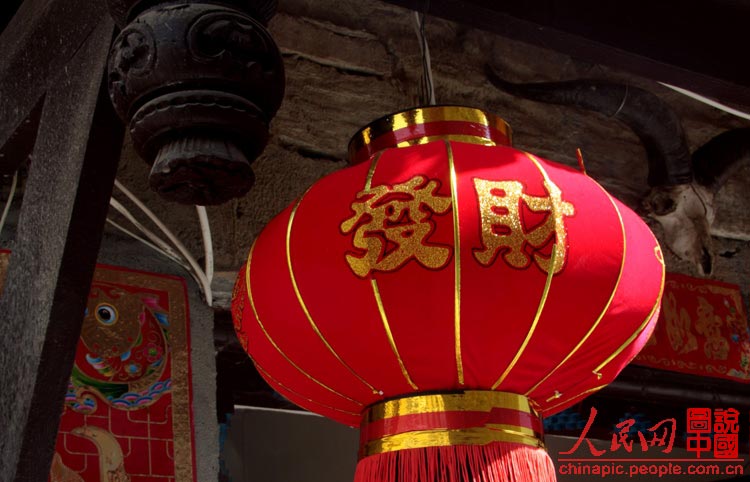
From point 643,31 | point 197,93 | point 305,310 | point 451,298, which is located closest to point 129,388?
point 305,310

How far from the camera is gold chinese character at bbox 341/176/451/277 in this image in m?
1.42

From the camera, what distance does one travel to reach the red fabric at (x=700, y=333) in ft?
10.0

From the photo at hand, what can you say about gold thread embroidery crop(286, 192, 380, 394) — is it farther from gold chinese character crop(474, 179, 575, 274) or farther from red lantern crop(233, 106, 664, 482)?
gold chinese character crop(474, 179, 575, 274)

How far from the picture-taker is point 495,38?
10.4ft

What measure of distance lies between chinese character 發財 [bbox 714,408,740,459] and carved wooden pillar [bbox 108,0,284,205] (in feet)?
8.86

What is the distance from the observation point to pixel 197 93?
1019 millimetres

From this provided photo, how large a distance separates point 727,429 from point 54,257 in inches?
111

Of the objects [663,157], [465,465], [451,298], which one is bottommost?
[465,465]

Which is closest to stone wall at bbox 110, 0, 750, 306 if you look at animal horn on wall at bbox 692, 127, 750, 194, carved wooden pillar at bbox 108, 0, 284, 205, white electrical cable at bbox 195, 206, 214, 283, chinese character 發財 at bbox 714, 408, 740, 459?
white electrical cable at bbox 195, 206, 214, 283

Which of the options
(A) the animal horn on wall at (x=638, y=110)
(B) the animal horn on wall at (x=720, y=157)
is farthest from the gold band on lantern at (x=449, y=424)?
(B) the animal horn on wall at (x=720, y=157)

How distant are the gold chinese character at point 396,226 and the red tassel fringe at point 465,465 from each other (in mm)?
329

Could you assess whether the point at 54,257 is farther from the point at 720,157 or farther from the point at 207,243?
the point at 720,157

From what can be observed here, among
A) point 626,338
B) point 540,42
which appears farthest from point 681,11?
point 626,338

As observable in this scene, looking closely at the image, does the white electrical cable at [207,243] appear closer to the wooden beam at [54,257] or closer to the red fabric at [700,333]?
the wooden beam at [54,257]
